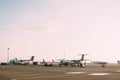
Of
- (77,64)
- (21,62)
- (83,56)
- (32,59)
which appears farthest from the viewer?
(32,59)

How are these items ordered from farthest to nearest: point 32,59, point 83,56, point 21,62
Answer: point 32,59 < point 21,62 < point 83,56

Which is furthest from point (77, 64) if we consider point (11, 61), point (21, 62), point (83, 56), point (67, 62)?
point (11, 61)

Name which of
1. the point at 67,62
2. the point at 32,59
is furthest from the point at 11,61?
the point at 67,62

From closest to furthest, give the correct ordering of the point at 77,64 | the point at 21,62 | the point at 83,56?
the point at 77,64, the point at 83,56, the point at 21,62

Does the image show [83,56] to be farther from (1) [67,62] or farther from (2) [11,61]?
(2) [11,61]

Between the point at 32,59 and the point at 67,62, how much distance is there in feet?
156

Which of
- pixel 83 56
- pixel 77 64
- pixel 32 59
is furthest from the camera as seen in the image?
pixel 32 59

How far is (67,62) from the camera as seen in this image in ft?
424

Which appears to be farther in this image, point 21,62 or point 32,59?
point 32,59

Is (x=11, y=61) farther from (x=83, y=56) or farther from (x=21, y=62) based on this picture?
(x=83, y=56)

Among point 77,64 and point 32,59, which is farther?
point 32,59

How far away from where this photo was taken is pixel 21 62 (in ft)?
508

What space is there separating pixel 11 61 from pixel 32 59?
1534 centimetres

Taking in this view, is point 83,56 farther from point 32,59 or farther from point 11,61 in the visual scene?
point 11,61
